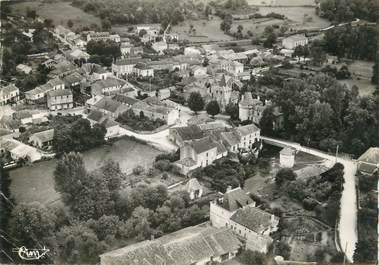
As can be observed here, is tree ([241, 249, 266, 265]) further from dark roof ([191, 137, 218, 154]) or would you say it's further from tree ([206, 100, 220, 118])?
tree ([206, 100, 220, 118])

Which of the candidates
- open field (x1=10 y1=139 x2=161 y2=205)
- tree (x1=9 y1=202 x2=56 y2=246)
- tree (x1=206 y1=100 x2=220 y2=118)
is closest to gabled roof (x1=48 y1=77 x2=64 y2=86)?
open field (x1=10 y1=139 x2=161 y2=205)

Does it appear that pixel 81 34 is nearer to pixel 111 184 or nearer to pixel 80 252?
pixel 111 184

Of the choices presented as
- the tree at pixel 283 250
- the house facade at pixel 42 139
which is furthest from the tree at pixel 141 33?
the tree at pixel 283 250

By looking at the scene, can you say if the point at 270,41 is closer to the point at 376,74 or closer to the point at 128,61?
the point at 376,74

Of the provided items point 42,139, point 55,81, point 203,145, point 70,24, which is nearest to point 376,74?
point 203,145

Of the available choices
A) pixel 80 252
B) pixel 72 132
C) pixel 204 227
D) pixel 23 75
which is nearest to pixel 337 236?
pixel 204 227
